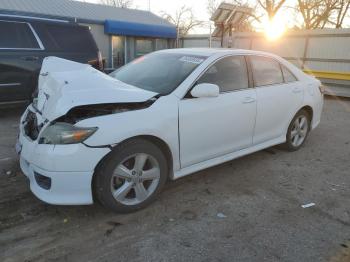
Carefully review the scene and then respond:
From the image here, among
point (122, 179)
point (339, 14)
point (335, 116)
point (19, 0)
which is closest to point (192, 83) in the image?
point (122, 179)

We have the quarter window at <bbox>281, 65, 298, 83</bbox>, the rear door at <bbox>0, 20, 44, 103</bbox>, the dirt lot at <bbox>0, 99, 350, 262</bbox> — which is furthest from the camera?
the rear door at <bbox>0, 20, 44, 103</bbox>

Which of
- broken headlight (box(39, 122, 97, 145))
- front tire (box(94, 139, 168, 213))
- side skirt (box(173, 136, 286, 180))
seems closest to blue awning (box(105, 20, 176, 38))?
side skirt (box(173, 136, 286, 180))

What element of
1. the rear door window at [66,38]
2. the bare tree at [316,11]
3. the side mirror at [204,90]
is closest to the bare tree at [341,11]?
the bare tree at [316,11]

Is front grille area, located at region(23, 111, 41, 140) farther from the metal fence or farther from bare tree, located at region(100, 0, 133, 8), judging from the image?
bare tree, located at region(100, 0, 133, 8)

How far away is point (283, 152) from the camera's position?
17.9 ft

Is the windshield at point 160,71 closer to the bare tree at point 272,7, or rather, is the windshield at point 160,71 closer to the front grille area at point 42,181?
the front grille area at point 42,181

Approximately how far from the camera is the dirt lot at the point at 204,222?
2.86 metres

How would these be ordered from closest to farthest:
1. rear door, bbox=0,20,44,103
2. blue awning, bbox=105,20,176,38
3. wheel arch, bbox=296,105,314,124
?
wheel arch, bbox=296,105,314,124 < rear door, bbox=0,20,44,103 < blue awning, bbox=105,20,176,38

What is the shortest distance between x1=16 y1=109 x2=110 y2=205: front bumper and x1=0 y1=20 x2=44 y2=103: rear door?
4064mm

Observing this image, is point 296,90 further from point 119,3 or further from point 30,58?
point 119,3

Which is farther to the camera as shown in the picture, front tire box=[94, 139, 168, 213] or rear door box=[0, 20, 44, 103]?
rear door box=[0, 20, 44, 103]

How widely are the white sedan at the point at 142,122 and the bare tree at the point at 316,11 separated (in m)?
28.0

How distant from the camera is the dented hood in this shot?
3.10 metres

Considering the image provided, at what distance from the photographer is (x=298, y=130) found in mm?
5531
